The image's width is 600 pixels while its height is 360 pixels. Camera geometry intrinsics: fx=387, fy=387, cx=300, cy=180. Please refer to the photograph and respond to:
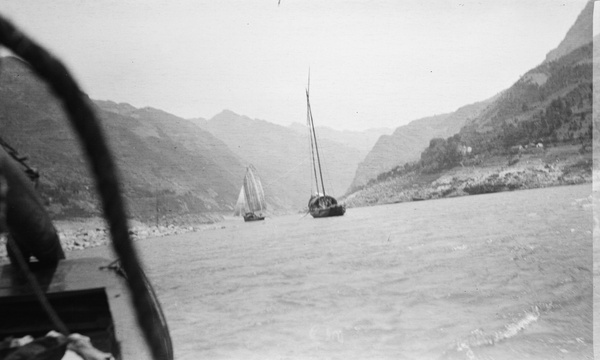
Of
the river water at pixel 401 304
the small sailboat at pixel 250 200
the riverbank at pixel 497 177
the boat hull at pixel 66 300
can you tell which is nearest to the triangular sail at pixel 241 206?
the small sailboat at pixel 250 200

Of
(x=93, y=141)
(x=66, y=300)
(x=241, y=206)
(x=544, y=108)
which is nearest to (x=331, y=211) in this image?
(x=241, y=206)

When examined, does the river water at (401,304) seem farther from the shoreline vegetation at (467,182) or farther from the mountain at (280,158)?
the mountain at (280,158)

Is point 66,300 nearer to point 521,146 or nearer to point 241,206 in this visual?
point 241,206

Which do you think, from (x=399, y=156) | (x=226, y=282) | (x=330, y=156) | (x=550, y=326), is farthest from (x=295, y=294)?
(x=330, y=156)

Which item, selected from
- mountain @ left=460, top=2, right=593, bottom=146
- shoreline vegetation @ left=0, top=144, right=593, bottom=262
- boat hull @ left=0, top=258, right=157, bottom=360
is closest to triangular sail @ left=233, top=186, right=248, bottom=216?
shoreline vegetation @ left=0, top=144, right=593, bottom=262

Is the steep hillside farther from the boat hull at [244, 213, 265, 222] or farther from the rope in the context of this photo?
the rope

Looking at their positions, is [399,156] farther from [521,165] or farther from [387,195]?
[521,165]
